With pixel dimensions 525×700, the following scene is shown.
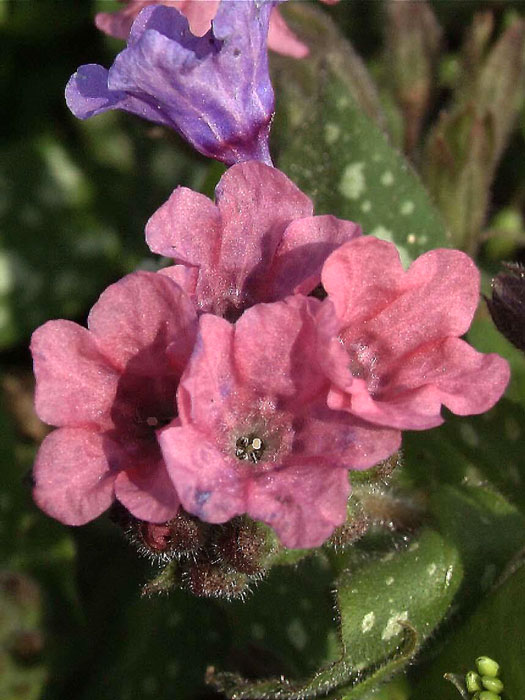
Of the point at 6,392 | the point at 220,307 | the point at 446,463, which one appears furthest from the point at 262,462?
the point at 6,392

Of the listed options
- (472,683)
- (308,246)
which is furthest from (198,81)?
(472,683)

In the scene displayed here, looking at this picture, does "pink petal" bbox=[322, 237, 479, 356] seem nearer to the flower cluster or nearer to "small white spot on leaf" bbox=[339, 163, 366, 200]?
the flower cluster

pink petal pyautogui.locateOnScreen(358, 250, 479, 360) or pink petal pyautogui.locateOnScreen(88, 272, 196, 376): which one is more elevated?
pink petal pyautogui.locateOnScreen(358, 250, 479, 360)

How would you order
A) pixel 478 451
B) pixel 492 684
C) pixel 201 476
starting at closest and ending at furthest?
pixel 201 476, pixel 492 684, pixel 478 451

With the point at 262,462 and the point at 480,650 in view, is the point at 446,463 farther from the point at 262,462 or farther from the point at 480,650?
the point at 262,462

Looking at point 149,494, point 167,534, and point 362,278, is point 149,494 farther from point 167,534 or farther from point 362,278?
point 362,278

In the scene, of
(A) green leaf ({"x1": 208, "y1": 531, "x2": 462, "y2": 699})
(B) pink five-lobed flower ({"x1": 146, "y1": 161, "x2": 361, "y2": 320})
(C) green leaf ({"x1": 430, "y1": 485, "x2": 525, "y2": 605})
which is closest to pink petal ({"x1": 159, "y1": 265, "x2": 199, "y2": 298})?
(B) pink five-lobed flower ({"x1": 146, "y1": 161, "x2": 361, "y2": 320})
